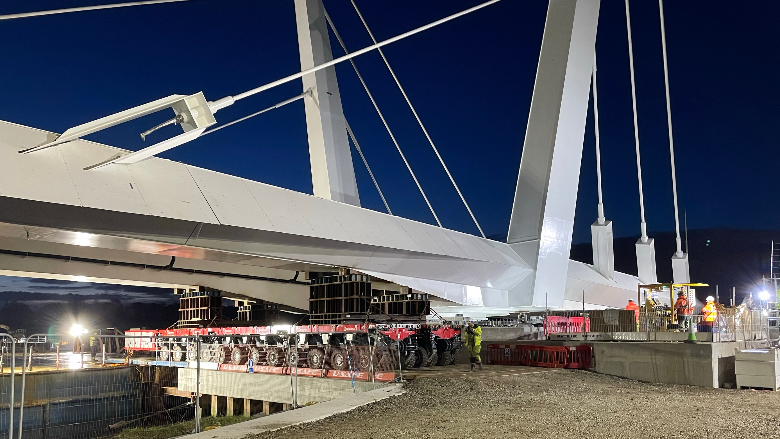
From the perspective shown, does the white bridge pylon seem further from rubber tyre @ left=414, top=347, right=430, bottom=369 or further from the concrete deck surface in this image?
the concrete deck surface

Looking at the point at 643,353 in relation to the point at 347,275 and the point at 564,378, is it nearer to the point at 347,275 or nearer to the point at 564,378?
the point at 564,378

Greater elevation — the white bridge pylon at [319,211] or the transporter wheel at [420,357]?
the white bridge pylon at [319,211]

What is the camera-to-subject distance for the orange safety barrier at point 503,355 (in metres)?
19.6

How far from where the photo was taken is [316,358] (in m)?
16.9

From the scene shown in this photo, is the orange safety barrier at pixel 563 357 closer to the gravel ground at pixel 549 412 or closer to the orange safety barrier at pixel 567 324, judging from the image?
the gravel ground at pixel 549 412

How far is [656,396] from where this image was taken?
12789mm

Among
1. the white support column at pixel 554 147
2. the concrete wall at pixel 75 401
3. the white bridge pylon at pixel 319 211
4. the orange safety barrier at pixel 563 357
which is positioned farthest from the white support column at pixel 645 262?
the concrete wall at pixel 75 401

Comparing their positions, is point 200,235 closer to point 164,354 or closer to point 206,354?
point 206,354

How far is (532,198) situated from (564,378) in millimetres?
11207

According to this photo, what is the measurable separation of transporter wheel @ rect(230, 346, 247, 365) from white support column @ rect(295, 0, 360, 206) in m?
6.50

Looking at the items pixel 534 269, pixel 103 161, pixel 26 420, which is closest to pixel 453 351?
pixel 534 269

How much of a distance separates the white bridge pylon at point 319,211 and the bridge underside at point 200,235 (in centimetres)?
4

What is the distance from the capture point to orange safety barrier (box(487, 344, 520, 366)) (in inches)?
770

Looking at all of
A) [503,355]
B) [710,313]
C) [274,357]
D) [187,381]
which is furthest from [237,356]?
[710,313]
